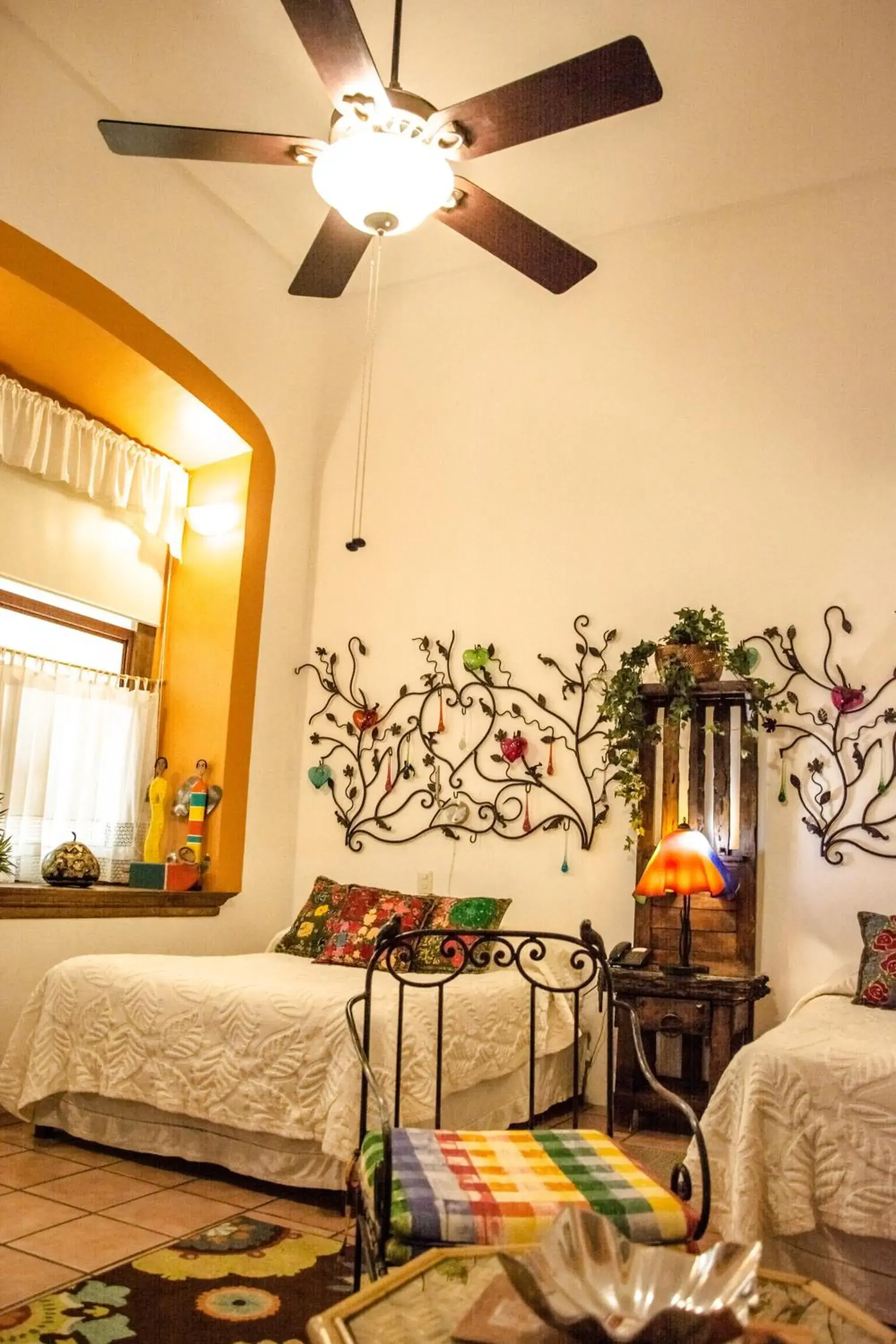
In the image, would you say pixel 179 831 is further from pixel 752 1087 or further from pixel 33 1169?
pixel 752 1087

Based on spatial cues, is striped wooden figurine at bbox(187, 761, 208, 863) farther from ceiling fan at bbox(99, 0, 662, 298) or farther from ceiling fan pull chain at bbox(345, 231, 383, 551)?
ceiling fan at bbox(99, 0, 662, 298)

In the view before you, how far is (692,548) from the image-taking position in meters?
4.50

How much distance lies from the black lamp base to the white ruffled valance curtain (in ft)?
9.97

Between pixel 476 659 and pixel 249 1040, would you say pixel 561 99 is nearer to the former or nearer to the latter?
pixel 476 659

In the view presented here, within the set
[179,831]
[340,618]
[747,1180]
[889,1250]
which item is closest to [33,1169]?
[179,831]

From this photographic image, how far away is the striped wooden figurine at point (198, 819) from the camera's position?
4.74m

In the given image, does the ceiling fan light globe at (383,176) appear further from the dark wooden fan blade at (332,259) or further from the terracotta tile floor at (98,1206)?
the terracotta tile floor at (98,1206)

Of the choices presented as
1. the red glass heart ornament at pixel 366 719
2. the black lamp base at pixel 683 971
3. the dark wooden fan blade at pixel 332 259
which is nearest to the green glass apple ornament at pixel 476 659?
the red glass heart ornament at pixel 366 719

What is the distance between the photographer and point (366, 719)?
16.6 feet

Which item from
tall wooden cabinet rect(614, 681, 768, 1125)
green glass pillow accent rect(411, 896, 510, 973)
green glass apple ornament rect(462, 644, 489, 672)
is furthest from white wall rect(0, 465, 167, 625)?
tall wooden cabinet rect(614, 681, 768, 1125)

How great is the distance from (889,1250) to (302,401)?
445cm

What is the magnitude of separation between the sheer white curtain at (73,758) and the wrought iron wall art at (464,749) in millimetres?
876

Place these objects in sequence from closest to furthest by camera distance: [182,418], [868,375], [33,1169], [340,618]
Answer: [33,1169] < [868,375] < [182,418] < [340,618]

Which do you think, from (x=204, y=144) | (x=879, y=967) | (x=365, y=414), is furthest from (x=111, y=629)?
(x=879, y=967)
